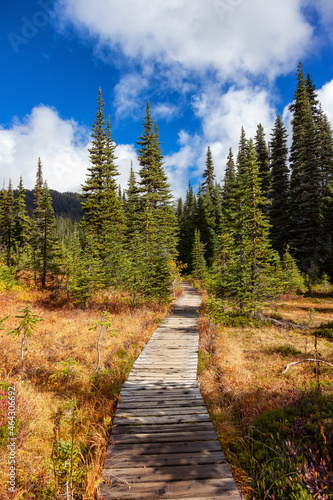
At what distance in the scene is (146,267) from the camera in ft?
51.5

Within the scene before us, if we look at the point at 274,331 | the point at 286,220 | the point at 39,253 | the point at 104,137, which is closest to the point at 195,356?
the point at 274,331

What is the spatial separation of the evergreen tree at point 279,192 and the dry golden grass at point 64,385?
29739 mm

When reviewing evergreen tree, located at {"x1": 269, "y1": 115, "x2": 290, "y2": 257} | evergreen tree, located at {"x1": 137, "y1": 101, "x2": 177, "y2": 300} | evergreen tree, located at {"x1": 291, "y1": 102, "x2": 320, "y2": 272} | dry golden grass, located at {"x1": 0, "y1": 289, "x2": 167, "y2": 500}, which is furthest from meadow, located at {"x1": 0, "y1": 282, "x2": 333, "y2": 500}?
evergreen tree, located at {"x1": 269, "y1": 115, "x2": 290, "y2": 257}

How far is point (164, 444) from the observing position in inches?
157

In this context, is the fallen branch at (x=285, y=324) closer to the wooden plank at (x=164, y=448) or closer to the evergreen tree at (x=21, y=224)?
the wooden plank at (x=164, y=448)

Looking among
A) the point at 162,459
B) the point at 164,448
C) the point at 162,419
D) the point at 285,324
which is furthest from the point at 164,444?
the point at 285,324

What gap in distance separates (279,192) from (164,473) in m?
43.3

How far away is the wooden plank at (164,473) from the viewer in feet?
10.8

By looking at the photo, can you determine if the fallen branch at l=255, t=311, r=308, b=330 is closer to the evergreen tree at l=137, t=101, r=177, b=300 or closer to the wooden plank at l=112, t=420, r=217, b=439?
the evergreen tree at l=137, t=101, r=177, b=300

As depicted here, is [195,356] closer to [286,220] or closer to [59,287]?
[59,287]

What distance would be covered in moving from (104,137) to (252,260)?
19916 millimetres

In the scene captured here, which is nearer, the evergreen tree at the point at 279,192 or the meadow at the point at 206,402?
the meadow at the point at 206,402

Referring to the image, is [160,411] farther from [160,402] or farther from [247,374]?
[247,374]

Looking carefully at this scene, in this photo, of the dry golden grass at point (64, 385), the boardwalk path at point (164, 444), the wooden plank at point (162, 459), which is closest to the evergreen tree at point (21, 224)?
the dry golden grass at point (64, 385)
